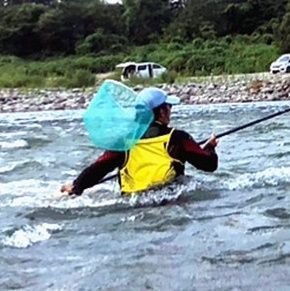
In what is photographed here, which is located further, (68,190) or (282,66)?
(282,66)

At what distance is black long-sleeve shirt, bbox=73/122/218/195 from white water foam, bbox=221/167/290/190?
0.94m

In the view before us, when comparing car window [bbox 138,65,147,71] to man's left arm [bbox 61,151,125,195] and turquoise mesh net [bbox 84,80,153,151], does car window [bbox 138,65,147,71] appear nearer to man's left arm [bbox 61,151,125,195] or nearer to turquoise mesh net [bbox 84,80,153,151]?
turquoise mesh net [bbox 84,80,153,151]

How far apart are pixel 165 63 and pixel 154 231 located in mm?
44253

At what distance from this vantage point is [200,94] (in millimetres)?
31625

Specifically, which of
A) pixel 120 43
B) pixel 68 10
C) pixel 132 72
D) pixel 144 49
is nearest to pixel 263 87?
pixel 132 72

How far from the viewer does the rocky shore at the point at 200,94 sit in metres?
30.0

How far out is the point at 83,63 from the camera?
181ft

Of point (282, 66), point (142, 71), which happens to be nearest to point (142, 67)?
point (142, 71)

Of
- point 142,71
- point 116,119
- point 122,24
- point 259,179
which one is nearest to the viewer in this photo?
point 116,119

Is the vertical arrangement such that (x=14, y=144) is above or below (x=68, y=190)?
below

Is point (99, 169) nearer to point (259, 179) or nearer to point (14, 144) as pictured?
point (259, 179)

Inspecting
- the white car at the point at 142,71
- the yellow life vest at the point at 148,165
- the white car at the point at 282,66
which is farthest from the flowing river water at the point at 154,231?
the white car at the point at 142,71

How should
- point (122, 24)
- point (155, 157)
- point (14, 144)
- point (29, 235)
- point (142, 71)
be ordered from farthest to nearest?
point (122, 24), point (142, 71), point (14, 144), point (155, 157), point (29, 235)

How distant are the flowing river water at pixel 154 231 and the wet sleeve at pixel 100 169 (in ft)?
0.66
